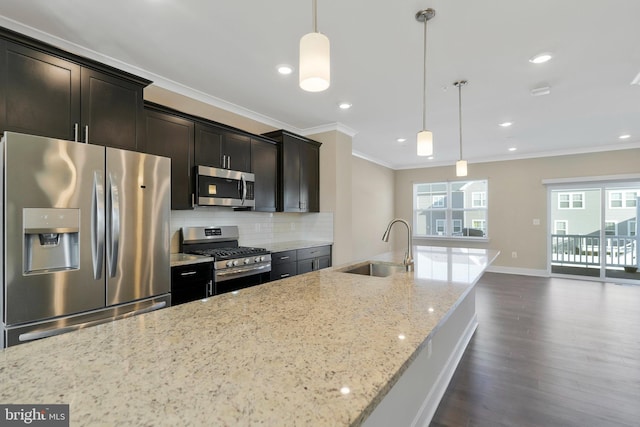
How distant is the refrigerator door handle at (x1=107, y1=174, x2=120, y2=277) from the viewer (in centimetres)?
207


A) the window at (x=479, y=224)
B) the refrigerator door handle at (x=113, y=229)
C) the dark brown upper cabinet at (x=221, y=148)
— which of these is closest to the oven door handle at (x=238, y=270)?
the refrigerator door handle at (x=113, y=229)

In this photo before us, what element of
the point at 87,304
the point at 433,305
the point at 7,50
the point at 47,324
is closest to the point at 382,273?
the point at 433,305

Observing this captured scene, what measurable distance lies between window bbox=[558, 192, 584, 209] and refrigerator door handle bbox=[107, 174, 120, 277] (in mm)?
7674

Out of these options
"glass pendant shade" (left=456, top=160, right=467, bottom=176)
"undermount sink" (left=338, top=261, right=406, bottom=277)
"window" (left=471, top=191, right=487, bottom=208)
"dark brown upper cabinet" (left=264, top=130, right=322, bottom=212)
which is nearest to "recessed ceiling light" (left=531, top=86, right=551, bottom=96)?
"glass pendant shade" (left=456, top=160, right=467, bottom=176)

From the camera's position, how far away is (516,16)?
208cm

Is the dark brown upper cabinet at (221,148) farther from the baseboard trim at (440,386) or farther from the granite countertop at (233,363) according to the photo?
the baseboard trim at (440,386)

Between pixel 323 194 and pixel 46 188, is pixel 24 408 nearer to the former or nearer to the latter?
→ pixel 46 188

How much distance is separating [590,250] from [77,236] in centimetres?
811

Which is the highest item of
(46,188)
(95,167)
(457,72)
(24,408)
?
(457,72)

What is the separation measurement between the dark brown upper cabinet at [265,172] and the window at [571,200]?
602 centimetres

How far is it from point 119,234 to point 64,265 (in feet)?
1.12

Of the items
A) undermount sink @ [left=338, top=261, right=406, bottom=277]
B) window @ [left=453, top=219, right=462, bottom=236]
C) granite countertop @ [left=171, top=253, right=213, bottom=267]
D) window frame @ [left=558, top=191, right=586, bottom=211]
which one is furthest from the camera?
window @ [left=453, top=219, right=462, bottom=236]

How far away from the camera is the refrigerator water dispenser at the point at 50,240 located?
1745mm

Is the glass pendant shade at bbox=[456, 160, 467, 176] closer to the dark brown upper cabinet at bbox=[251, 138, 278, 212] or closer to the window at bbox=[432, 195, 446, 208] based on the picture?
the dark brown upper cabinet at bbox=[251, 138, 278, 212]
